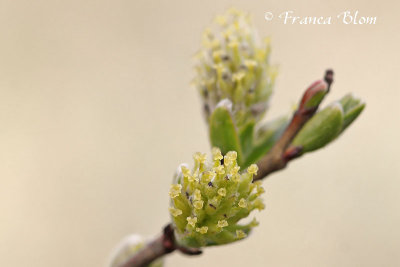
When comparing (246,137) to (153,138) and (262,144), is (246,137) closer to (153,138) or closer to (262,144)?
(262,144)

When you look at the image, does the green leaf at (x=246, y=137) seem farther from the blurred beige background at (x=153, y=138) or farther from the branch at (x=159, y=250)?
the blurred beige background at (x=153, y=138)

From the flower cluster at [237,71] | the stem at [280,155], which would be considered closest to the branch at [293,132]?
the stem at [280,155]

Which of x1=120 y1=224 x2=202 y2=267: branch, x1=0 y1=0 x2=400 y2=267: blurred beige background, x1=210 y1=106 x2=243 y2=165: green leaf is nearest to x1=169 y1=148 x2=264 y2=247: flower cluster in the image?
x1=120 y1=224 x2=202 y2=267: branch

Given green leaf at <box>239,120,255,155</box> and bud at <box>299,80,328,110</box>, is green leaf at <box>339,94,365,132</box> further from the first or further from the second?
green leaf at <box>239,120,255,155</box>

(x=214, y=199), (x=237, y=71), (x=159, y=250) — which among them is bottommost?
(x=159, y=250)

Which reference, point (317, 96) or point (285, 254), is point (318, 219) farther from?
point (317, 96)

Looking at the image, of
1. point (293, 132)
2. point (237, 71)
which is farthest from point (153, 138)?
point (293, 132)
